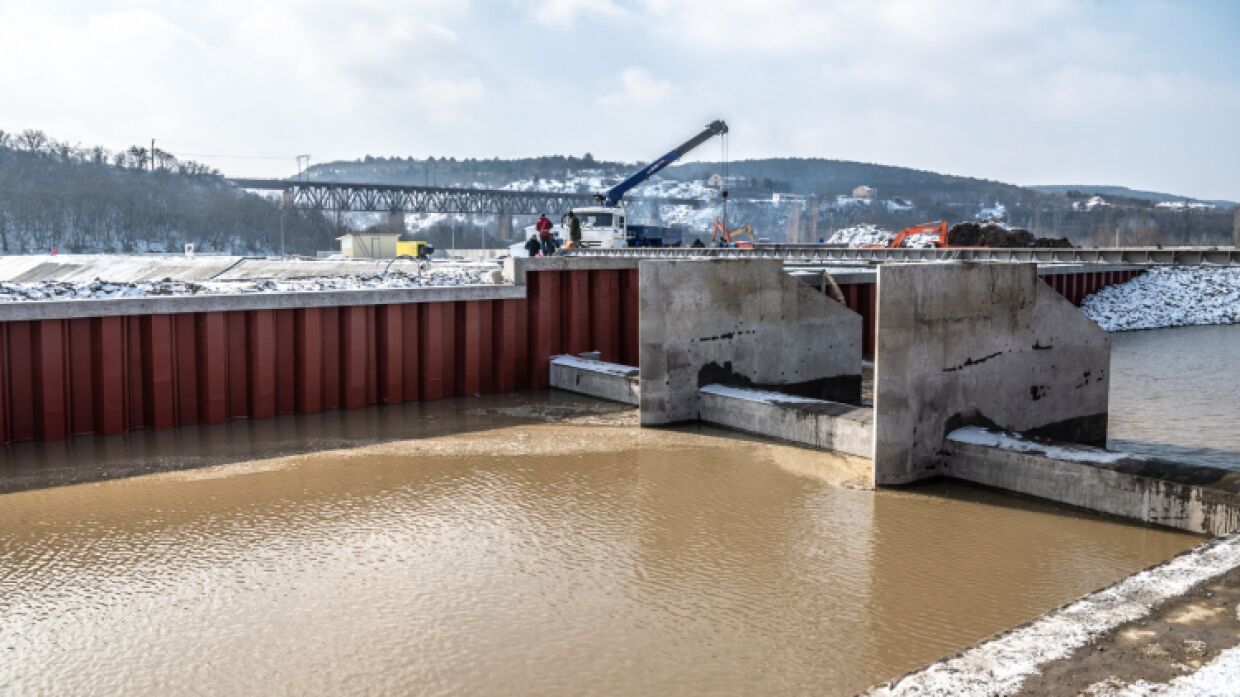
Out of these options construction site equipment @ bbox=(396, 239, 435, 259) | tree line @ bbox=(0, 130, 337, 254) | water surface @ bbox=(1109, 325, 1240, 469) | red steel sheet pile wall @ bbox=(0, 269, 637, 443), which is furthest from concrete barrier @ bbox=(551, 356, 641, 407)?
tree line @ bbox=(0, 130, 337, 254)

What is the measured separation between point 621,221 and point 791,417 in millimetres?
22022

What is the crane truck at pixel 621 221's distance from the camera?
1257 inches

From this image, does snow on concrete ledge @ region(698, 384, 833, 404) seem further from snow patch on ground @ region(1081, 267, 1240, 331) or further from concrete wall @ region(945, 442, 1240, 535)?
snow patch on ground @ region(1081, 267, 1240, 331)

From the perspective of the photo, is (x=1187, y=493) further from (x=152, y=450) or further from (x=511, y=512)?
(x=152, y=450)

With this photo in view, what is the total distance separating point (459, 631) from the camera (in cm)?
588

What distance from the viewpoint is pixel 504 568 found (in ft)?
23.1

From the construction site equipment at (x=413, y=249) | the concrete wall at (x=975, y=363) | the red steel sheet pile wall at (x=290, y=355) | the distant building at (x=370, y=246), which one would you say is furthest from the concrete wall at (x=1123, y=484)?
the distant building at (x=370, y=246)

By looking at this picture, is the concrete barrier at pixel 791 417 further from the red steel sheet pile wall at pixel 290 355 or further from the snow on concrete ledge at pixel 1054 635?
the snow on concrete ledge at pixel 1054 635

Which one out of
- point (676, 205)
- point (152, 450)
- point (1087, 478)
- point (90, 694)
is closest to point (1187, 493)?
→ point (1087, 478)

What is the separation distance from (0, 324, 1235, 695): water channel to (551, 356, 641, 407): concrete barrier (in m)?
→ 2.79

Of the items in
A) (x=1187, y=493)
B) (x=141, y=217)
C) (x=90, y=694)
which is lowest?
(x=90, y=694)

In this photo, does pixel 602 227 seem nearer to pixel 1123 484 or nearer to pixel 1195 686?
pixel 1123 484

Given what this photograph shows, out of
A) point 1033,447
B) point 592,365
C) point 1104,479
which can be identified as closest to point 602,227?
point 592,365

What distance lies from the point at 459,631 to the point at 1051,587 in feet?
13.4
